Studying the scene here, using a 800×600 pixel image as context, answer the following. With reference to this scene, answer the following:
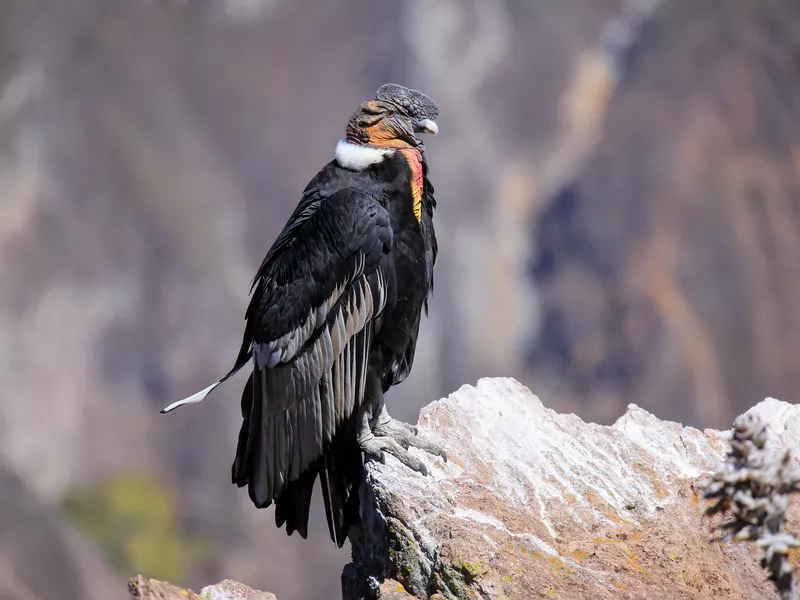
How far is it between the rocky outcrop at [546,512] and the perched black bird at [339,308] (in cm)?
25

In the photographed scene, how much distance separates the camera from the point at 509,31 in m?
21.2

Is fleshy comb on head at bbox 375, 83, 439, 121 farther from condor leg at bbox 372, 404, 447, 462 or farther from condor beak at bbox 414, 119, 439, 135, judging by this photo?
condor leg at bbox 372, 404, 447, 462

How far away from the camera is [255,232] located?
19.5 meters

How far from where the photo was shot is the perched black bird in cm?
452

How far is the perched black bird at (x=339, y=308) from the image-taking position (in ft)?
14.8

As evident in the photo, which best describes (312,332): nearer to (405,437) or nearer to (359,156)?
(405,437)

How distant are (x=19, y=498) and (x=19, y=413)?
7.32ft

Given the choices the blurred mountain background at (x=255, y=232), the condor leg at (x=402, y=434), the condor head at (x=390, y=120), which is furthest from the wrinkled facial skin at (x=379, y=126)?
the blurred mountain background at (x=255, y=232)

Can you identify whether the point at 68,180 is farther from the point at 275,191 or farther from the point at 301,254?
the point at 301,254

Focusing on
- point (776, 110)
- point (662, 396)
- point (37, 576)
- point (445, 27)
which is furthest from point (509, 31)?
point (37, 576)

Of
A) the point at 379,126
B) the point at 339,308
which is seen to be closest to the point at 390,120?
the point at 379,126

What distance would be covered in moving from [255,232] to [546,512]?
15640 mm

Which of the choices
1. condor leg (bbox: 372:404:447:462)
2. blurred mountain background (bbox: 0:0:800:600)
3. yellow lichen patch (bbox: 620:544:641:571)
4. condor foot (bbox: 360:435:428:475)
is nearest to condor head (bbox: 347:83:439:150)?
condor leg (bbox: 372:404:447:462)

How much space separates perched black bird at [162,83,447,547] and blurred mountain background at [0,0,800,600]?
1307cm
